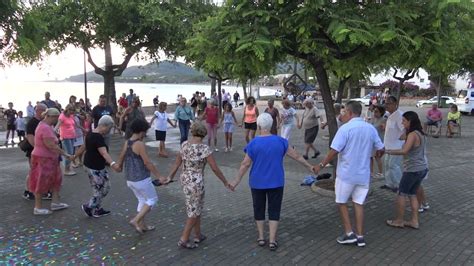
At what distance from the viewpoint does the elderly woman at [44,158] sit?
665cm

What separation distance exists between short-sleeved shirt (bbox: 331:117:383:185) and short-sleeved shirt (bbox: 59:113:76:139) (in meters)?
6.02

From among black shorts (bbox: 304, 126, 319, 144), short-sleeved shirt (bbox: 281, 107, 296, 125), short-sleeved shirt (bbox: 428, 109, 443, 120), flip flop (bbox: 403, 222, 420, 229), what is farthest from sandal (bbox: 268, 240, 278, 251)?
short-sleeved shirt (bbox: 428, 109, 443, 120)

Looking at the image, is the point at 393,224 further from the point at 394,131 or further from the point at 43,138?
the point at 43,138

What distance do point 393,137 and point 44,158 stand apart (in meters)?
5.44

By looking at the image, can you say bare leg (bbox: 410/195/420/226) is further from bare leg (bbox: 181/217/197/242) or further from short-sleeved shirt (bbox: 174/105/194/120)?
short-sleeved shirt (bbox: 174/105/194/120)

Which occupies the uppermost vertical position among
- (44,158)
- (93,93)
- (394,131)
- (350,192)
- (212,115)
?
(394,131)

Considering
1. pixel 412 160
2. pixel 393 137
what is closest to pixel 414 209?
pixel 412 160

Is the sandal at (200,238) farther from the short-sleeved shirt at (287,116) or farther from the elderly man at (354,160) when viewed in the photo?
the short-sleeved shirt at (287,116)

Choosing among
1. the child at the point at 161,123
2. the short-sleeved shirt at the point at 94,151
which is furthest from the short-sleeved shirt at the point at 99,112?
the short-sleeved shirt at the point at 94,151

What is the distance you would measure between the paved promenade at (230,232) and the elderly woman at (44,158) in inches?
16.2

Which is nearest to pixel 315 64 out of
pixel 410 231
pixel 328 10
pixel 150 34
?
pixel 328 10

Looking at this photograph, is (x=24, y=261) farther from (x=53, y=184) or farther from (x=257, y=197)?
(x=257, y=197)

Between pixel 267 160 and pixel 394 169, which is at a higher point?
pixel 267 160

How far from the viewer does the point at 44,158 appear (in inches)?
266
